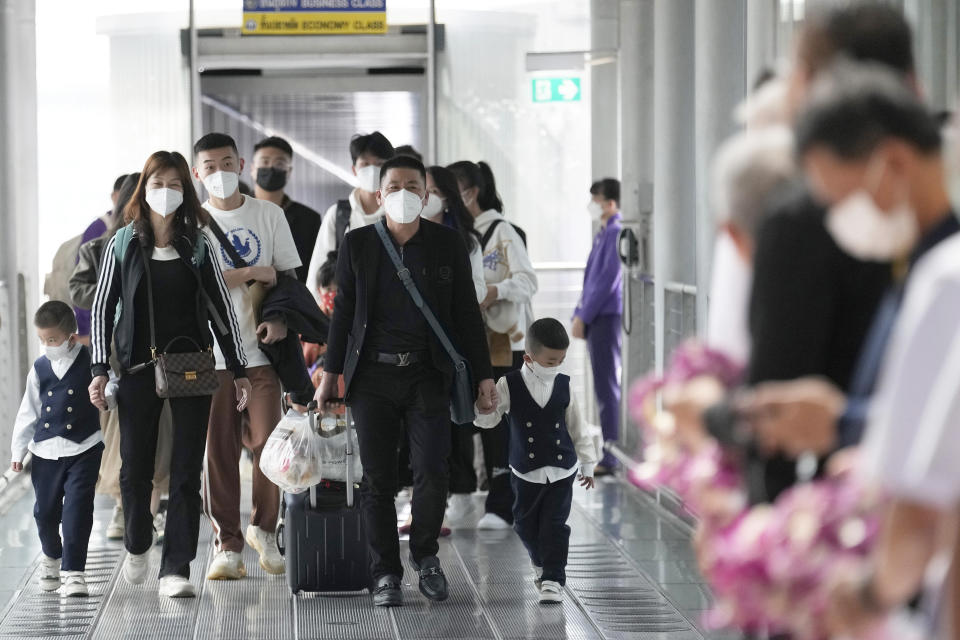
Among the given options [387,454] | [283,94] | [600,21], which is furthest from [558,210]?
[387,454]

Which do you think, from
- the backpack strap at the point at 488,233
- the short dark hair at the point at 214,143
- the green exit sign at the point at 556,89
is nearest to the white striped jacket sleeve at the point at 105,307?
the short dark hair at the point at 214,143

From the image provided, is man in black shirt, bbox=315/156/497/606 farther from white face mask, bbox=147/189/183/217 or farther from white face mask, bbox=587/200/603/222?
white face mask, bbox=587/200/603/222

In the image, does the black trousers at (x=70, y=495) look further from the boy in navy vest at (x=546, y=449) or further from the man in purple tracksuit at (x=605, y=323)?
the man in purple tracksuit at (x=605, y=323)

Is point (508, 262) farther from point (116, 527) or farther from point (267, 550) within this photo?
point (116, 527)

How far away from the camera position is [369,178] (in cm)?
728

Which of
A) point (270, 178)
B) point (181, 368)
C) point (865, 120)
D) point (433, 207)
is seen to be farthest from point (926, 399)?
point (270, 178)

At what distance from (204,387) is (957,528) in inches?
168

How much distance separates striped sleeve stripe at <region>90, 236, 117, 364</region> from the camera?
5930 millimetres

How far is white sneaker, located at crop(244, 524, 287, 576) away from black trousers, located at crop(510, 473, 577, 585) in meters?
1.18

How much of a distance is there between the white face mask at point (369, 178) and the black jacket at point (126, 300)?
1.27 metres

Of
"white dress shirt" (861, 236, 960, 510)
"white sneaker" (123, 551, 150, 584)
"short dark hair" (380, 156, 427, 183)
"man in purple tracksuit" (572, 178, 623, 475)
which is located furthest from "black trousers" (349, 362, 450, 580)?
"white dress shirt" (861, 236, 960, 510)

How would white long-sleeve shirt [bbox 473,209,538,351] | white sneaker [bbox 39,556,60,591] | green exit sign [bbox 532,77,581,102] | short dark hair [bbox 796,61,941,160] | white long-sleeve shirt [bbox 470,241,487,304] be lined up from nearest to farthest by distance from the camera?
1. short dark hair [bbox 796,61,941,160]
2. white sneaker [bbox 39,556,60,591]
3. white long-sleeve shirt [bbox 470,241,487,304]
4. white long-sleeve shirt [bbox 473,209,538,351]
5. green exit sign [bbox 532,77,581,102]

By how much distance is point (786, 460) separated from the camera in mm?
2428

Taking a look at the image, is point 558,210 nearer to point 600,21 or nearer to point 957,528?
point 600,21
